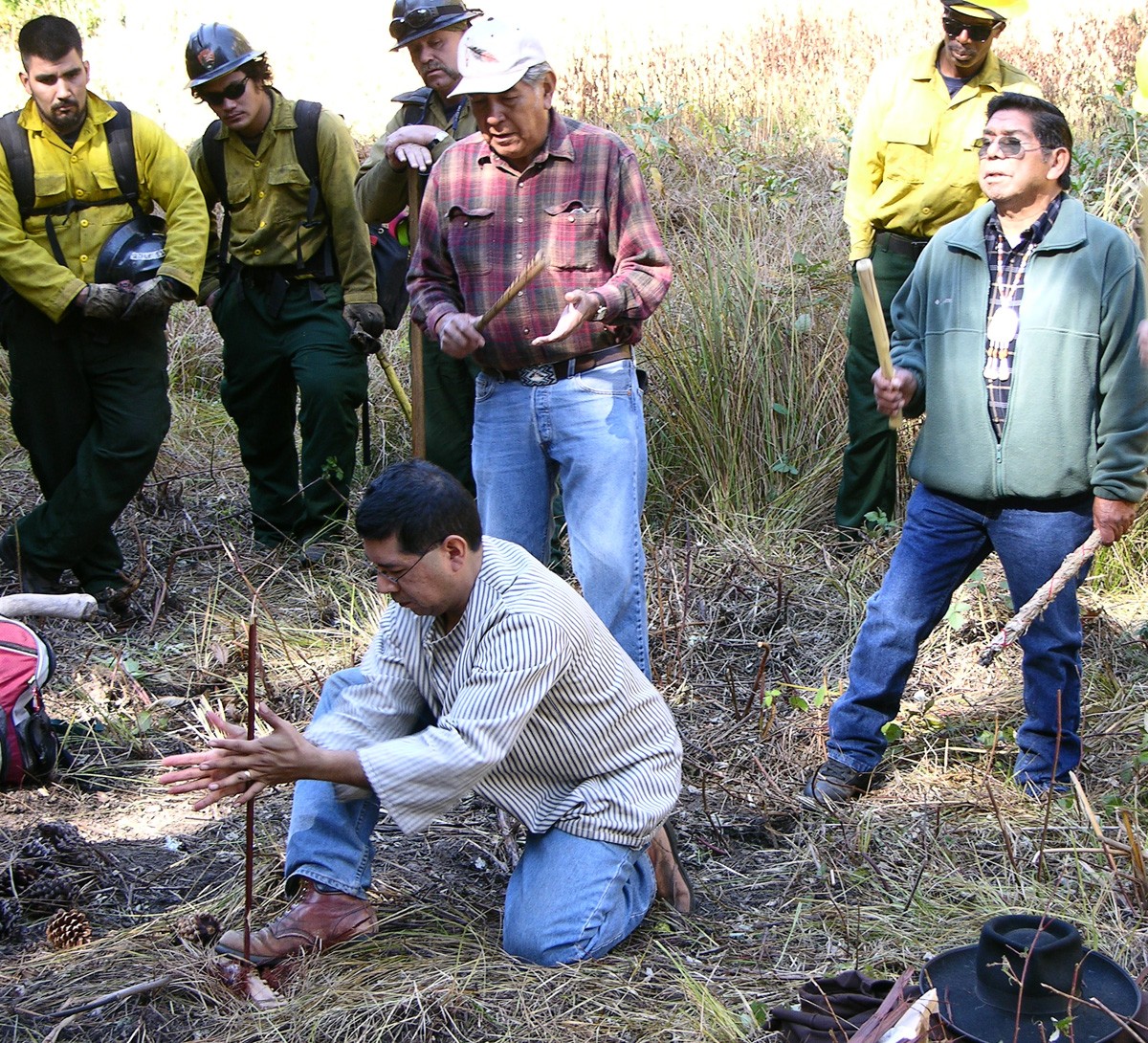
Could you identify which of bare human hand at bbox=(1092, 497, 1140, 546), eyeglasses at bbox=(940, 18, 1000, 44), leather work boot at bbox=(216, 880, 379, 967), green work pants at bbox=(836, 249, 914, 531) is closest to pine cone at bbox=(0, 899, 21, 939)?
leather work boot at bbox=(216, 880, 379, 967)

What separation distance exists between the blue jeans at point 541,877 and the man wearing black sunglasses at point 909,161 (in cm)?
252

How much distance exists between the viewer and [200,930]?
3096 mm

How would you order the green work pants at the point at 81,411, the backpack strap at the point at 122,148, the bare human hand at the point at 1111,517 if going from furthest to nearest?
the green work pants at the point at 81,411 < the backpack strap at the point at 122,148 < the bare human hand at the point at 1111,517

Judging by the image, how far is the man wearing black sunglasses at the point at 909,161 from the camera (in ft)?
16.3

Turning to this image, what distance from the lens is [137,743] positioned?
13.9 ft

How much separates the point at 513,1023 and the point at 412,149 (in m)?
3.12

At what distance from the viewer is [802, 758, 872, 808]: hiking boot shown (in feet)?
12.3

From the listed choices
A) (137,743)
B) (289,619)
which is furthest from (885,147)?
(137,743)

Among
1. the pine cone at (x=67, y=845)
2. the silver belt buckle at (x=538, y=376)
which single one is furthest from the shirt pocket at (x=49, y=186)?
the pine cone at (x=67, y=845)

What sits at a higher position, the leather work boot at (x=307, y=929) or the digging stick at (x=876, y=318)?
the digging stick at (x=876, y=318)

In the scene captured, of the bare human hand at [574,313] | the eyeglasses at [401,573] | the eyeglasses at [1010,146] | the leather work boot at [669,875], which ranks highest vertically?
the eyeglasses at [1010,146]

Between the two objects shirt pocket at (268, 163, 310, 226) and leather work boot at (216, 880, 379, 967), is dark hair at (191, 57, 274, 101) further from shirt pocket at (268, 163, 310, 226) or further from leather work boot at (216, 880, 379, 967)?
leather work boot at (216, 880, 379, 967)

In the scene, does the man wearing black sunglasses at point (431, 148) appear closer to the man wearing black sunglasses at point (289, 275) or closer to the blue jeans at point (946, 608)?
the man wearing black sunglasses at point (289, 275)

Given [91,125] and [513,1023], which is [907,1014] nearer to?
[513,1023]
